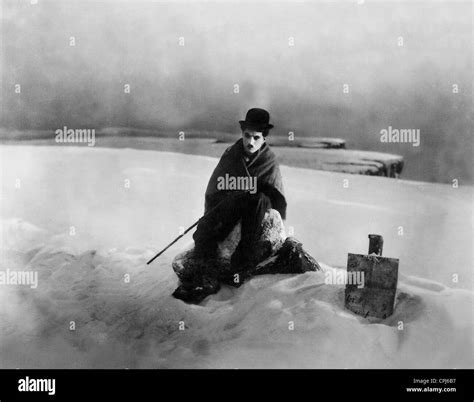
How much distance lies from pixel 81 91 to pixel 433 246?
2.72 metres

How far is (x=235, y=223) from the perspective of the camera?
4.39 metres

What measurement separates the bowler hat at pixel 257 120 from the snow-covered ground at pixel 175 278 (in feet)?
1.32

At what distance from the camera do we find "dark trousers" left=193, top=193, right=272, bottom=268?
4352 millimetres

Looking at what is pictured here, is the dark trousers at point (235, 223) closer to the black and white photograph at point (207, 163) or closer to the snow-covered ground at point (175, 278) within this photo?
the black and white photograph at point (207, 163)

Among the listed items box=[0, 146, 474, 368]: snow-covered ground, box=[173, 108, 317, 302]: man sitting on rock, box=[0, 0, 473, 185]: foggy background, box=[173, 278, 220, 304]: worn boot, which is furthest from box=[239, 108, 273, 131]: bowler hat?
box=[173, 278, 220, 304]: worn boot

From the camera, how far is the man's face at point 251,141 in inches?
175

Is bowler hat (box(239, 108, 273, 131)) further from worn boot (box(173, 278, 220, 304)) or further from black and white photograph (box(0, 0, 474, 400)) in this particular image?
worn boot (box(173, 278, 220, 304))

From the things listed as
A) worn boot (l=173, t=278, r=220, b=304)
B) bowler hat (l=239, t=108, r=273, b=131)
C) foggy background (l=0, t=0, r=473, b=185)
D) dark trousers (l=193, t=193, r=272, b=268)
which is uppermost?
foggy background (l=0, t=0, r=473, b=185)

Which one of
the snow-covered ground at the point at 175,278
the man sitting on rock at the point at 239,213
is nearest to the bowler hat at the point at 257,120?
the man sitting on rock at the point at 239,213

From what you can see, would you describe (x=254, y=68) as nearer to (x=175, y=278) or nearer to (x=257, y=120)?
(x=257, y=120)

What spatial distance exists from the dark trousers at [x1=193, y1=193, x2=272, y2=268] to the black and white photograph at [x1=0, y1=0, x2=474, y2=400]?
0.02m
